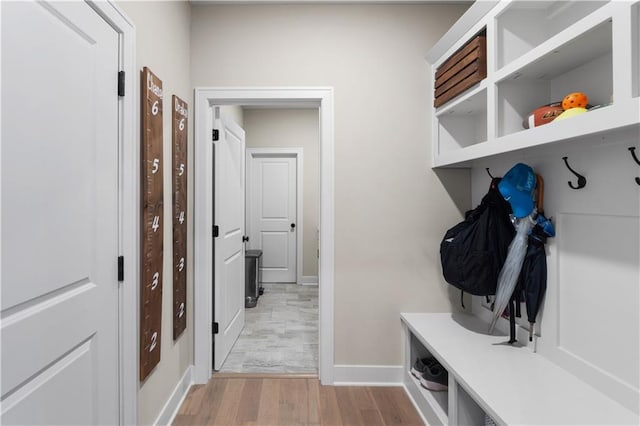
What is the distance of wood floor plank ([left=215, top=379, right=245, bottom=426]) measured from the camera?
6.18ft

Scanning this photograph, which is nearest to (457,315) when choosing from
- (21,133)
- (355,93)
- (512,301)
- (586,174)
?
(512,301)

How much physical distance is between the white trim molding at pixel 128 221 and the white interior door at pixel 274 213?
11.7 ft

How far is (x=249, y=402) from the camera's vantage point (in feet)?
6.71

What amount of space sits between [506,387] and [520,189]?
36.5 inches

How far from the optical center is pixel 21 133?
90 cm

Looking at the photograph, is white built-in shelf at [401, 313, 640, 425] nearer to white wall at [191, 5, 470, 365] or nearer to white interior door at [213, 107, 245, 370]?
white wall at [191, 5, 470, 365]

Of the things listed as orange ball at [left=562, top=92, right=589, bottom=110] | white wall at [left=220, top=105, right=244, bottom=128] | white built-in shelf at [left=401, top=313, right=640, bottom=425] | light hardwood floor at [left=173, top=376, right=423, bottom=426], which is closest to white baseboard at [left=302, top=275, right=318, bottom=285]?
white wall at [left=220, top=105, right=244, bottom=128]

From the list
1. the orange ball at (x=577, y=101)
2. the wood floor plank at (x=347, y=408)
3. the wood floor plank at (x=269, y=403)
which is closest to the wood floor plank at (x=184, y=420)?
the wood floor plank at (x=269, y=403)

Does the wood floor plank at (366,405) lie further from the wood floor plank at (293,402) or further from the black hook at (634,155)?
the black hook at (634,155)

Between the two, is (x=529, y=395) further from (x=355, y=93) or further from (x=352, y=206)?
(x=355, y=93)

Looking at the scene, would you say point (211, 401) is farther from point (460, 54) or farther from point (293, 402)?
point (460, 54)

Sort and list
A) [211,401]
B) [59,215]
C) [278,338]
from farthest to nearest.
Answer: [278,338] < [211,401] < [59,215]

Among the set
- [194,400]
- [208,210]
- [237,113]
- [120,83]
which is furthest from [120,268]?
[237,113]

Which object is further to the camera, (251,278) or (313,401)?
(251,278)
